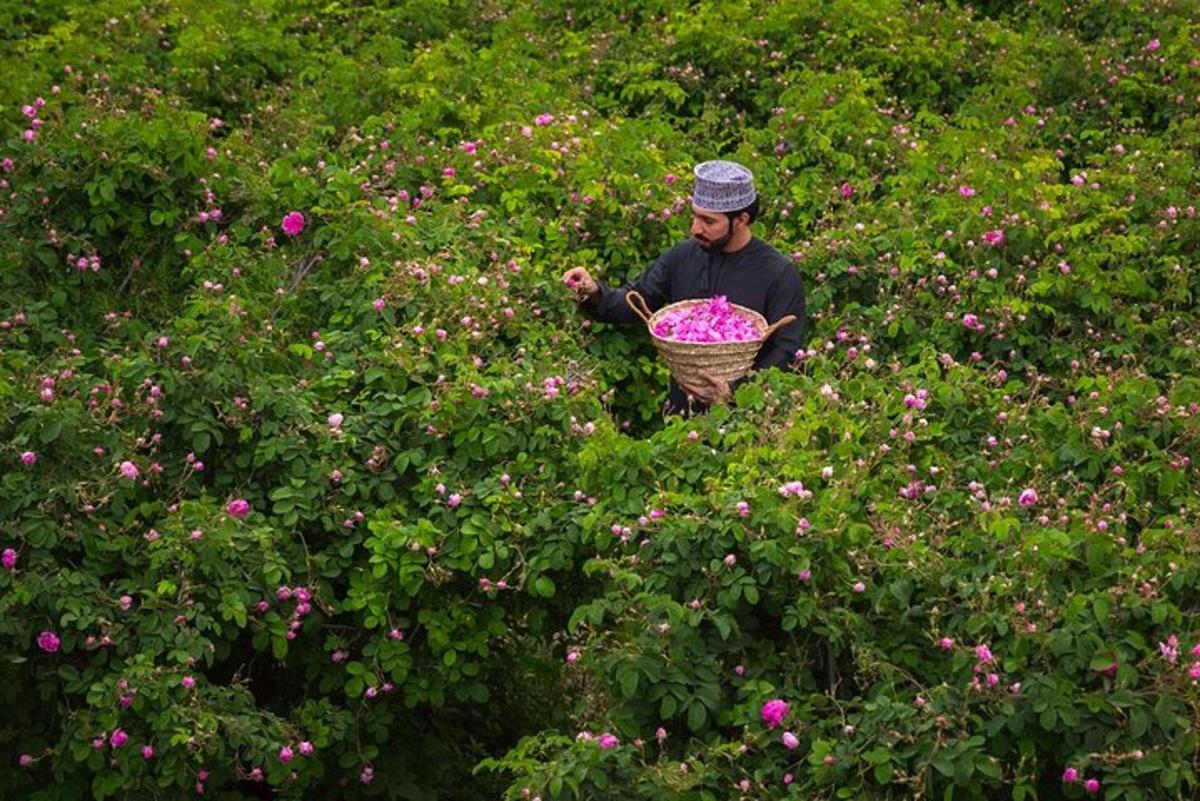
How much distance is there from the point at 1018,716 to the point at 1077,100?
569cm

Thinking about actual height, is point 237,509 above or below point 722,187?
below

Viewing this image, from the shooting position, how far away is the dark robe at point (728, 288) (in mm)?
6195

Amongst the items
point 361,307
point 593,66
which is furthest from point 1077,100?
point 361,307

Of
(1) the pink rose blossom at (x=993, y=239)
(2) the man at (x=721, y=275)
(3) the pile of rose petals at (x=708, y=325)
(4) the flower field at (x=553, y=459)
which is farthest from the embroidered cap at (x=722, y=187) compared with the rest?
(1) the pink rose blossom at (x=993, y=239)

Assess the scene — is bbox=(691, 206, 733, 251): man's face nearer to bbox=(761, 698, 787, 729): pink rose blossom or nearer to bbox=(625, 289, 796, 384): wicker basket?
bbox=(625, 289, 796, 384): wicker basket

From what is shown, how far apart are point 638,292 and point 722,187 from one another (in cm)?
59

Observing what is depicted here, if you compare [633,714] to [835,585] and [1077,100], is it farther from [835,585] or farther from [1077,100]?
[1077,100]

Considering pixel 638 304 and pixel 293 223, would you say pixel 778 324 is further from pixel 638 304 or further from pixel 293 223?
pixel 293 223

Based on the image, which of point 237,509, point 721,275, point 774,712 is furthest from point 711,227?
point 774,712

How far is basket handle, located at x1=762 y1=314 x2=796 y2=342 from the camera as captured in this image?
606cm

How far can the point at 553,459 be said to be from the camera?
5469mm

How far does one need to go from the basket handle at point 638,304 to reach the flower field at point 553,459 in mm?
208

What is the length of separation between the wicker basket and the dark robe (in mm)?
66

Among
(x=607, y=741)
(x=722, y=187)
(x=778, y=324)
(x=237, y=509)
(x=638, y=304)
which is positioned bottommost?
(x=638, y=304)
